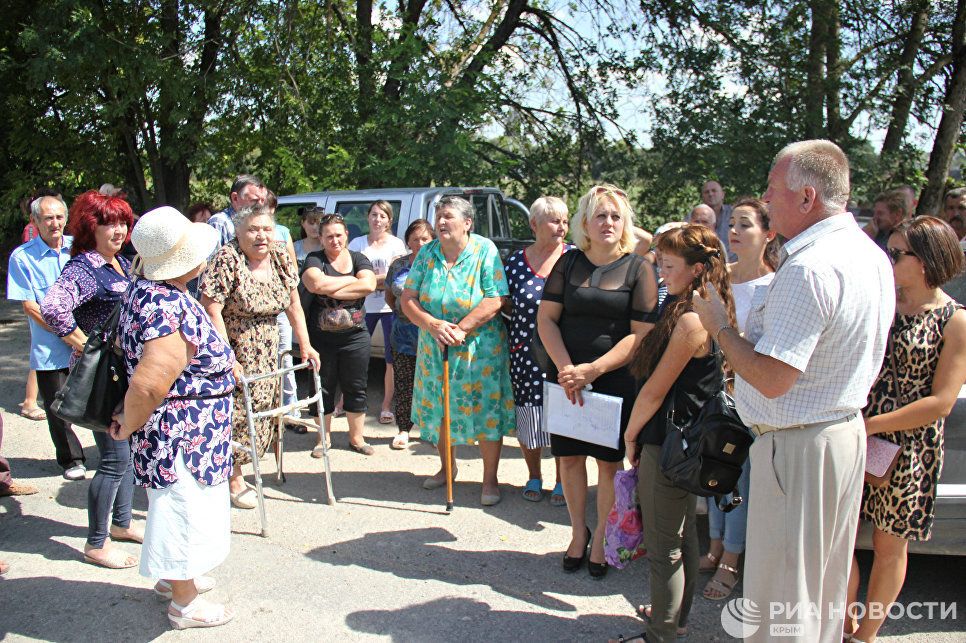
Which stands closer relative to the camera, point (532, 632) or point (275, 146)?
point (532, 632)

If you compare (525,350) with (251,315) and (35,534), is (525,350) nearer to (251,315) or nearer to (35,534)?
(251,315)

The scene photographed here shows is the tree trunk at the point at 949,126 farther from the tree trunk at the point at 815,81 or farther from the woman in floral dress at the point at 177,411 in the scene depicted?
the woman in floral dress at the point at 177,411

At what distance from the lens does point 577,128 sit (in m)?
12.0

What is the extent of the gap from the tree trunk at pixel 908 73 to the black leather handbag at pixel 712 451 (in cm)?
866

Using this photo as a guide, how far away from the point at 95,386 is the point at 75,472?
2.46 metres

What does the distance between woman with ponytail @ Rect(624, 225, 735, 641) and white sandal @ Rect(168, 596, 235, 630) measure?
1.90 m

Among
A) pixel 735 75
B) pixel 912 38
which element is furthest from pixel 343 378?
pixel 912 38

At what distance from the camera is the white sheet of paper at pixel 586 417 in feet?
12.5

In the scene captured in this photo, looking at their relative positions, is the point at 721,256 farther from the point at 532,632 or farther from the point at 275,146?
the point at 275,146

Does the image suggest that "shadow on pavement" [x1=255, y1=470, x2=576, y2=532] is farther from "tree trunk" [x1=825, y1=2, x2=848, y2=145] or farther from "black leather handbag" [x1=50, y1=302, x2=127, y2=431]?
"tree trunk" [x1=825, y1=2, x2=848, y2=145]

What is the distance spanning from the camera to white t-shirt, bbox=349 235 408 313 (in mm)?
6734

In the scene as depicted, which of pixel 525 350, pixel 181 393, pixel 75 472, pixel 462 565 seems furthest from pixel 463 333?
pixel 75 472

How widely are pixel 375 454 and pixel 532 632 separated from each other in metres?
2.79

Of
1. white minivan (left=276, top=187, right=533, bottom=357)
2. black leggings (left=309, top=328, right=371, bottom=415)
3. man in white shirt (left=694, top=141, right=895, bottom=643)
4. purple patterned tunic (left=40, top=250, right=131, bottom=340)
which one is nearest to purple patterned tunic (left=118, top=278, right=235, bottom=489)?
purple patterned tunic (left=40, top=250, right=131, bottom=340)
